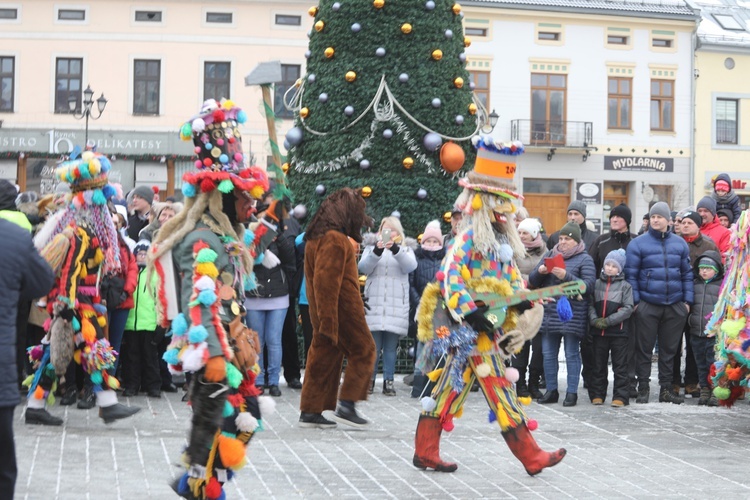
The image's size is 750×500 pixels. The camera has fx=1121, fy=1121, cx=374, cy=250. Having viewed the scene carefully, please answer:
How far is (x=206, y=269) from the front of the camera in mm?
5805

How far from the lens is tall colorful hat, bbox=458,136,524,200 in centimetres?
755

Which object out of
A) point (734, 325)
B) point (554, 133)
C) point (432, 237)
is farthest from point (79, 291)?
point (554, 133)

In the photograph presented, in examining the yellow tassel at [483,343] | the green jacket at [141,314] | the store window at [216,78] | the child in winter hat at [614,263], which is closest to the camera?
the yellow tassel at [483,343]

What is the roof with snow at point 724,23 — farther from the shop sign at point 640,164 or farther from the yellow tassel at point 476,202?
the yellow tassel at point 476,202

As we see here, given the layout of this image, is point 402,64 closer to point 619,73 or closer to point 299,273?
point 299,273

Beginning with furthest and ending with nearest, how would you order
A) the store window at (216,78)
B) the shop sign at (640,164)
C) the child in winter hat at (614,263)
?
the shop sign at (640,164), the store window at (216,78), the child in winter hat at (614,263)

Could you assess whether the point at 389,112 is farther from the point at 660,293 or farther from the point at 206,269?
the point at 206,269

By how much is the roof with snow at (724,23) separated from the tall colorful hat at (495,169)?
3376cm

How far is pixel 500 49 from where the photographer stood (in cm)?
3847

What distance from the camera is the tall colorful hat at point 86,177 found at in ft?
29.1

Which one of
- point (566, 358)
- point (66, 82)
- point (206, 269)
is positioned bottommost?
point (566, 358)

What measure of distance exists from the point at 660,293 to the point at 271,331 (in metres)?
3.90

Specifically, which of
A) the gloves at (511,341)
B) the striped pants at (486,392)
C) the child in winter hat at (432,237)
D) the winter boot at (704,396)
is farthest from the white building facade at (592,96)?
the striped pants at (486,392)

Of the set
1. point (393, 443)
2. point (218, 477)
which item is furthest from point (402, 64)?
point (218, 477)
